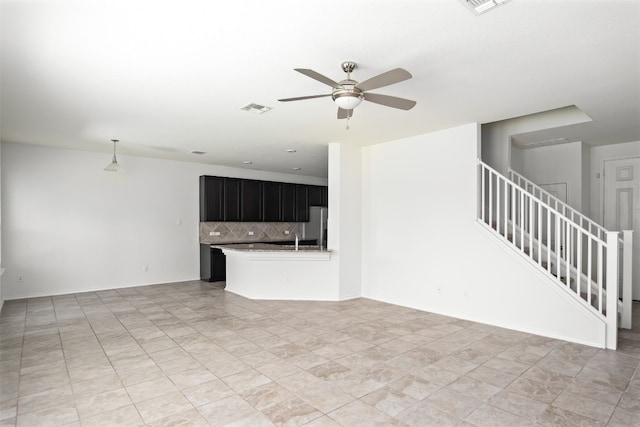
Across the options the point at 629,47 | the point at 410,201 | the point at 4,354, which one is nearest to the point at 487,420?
the point at 629,47

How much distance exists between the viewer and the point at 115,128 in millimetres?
5066

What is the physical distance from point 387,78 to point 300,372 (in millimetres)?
2471

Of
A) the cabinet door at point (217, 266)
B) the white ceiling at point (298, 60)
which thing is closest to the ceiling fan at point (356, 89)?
the white ceiling at point (298, 60)

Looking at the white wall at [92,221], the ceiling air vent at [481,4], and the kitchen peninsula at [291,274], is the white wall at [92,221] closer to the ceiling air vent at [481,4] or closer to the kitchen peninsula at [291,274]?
the kitchen peninsula at [291,274]

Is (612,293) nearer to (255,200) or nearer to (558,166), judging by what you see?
(558,166)

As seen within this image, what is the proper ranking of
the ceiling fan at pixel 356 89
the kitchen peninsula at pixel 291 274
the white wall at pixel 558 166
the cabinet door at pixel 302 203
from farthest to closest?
1. the cabinet door at pixel 302 203
2. the kitchen peninsula at pixel 291 274
3. the white wall at pixel 558 166
4. the ceiling fan at pixel 356 89

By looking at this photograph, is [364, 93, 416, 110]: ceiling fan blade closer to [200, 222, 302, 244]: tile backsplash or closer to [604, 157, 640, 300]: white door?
[604, 157, 640, 300]: white door

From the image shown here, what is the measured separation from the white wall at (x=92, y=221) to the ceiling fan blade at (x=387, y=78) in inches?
238

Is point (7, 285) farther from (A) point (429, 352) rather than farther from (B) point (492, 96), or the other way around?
(B) point (492, 96)

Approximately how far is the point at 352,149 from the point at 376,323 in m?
2.95

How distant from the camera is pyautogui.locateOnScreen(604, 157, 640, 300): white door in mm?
5734

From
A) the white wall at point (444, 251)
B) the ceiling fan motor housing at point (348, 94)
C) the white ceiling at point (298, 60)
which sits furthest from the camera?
the white wall at point (444, 251)

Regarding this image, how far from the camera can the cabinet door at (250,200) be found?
844 centimetres

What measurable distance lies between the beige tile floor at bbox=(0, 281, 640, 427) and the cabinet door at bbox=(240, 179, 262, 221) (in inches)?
145
